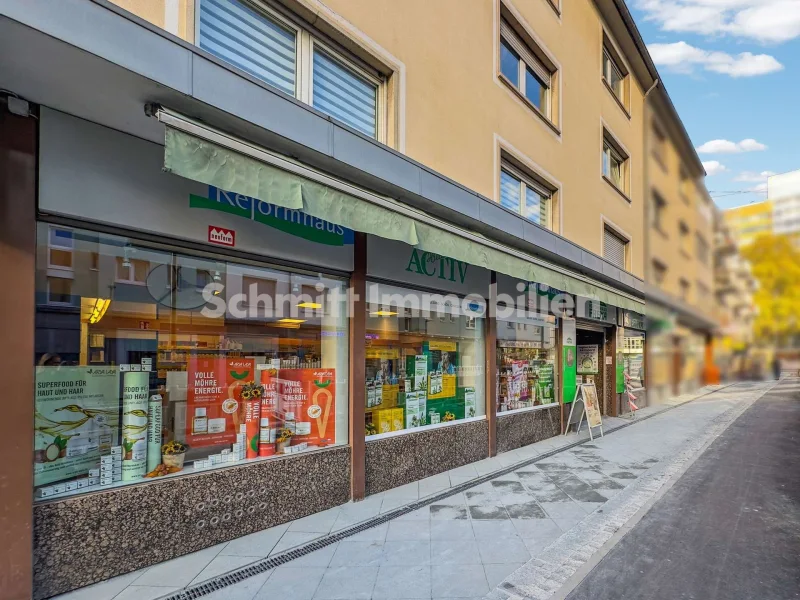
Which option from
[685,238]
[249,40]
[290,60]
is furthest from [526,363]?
[249,40]

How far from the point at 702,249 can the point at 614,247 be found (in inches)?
444

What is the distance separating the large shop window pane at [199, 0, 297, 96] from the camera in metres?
4.39

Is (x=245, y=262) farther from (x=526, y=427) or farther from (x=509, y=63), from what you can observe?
(x=509, y=63)

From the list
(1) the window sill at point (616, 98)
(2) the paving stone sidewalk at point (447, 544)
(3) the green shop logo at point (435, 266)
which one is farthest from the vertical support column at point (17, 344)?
(1) the window sill at point (616, 98)

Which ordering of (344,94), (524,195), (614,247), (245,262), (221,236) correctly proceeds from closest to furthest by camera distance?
(221,236) < (245,262) < (344,94) < (524,195) < (614,247)

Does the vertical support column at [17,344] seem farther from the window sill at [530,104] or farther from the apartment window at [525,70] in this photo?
the apartment window at [525,70]

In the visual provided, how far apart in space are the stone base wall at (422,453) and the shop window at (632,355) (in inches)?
308

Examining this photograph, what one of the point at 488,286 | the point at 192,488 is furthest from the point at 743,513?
the point at 192,488

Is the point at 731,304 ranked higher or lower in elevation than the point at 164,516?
higher

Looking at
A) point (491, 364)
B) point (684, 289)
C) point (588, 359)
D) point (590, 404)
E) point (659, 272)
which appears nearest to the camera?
point (684, 289)

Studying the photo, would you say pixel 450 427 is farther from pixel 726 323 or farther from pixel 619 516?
pixel 726 323

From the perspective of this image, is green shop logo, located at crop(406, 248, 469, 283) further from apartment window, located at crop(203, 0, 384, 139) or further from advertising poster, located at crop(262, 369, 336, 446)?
advertising poster, located at crop(262, 369, 336, 446)

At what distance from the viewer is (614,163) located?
14.3 m

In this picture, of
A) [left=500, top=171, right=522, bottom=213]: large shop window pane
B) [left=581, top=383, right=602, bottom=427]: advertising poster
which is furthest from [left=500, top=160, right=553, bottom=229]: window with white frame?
[left=581, top=383, right=602, bottom=427]: advertising poster
